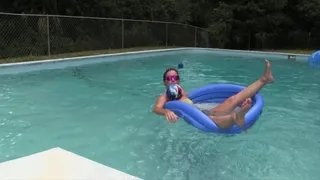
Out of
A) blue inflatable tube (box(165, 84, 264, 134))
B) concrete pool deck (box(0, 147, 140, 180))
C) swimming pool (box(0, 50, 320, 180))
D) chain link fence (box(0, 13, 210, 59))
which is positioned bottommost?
swimming pool (box(0, 50, 320, 180))

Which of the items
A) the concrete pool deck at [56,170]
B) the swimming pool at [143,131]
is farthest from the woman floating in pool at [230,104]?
the concrete pool deck at [56,170]

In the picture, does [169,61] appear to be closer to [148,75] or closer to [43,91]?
[148,75]

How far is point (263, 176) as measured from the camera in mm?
3551

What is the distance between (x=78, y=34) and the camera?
1392 centimetres

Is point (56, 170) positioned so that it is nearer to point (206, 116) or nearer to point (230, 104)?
point (206, 116)

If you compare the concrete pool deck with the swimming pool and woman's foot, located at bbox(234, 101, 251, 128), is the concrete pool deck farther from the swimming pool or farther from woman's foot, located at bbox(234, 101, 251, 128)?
woman's foot, located at bbox(234, 101, 251, 128)

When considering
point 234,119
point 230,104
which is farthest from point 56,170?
point 230,104

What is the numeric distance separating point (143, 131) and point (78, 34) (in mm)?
9804

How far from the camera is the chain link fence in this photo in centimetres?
1184

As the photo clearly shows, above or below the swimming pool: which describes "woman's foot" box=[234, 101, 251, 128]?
above

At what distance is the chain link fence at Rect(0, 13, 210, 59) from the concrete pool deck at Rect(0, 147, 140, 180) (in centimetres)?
A: 917

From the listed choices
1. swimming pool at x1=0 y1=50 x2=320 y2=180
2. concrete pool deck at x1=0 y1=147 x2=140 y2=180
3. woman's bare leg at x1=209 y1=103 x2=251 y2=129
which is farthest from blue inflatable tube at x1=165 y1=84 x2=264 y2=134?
concrete pool deck at x1=0 y1=147 x2=140 y2=180

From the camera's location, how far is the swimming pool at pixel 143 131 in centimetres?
381

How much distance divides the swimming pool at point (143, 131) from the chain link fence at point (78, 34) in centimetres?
318
